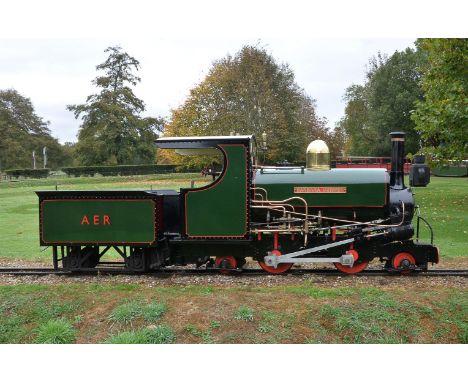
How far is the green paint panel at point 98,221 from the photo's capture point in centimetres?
807

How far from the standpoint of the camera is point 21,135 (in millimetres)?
55562

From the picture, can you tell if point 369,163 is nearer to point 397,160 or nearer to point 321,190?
point 397,160

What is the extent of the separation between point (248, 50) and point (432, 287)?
26.3 metres

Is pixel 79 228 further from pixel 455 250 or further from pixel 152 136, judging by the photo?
pixel 152 136

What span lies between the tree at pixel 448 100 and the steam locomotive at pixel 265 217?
8472 mm

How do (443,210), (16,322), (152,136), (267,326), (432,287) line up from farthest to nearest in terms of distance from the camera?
(152,136)
(443,210)
(432,287)
(16,322)
(267,326)

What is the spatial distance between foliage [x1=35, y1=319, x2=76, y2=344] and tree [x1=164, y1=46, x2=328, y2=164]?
2259 centimetres

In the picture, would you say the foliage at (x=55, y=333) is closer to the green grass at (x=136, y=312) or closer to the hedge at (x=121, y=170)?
the green grass at (x=136, y=312)

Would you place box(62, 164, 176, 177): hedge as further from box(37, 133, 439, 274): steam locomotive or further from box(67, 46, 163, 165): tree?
box(37, 133, 439, 274): steam locomotive

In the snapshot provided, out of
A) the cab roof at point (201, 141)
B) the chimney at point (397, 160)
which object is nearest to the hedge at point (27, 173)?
the cab roof at point (201, 141)

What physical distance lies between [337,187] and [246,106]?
72.6 feet

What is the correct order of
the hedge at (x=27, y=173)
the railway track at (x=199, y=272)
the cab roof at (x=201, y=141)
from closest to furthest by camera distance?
1. the cab roof at (x=201, y=141)
2. the railway track at (x=199, y=272)
3. the hedge at (x=27, y=173)

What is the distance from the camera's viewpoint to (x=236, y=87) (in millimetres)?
29828

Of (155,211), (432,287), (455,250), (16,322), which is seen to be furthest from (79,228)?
(455,250)
